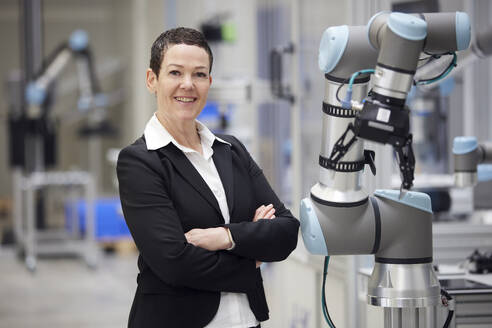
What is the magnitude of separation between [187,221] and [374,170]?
42 cm

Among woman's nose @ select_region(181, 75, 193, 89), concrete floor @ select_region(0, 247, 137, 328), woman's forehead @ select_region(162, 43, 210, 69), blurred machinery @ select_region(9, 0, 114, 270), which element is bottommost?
concrete floor @ select_region(0, 247, 137, 328)

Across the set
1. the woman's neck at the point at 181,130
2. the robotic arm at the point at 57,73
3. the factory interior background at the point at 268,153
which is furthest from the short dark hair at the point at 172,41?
the robotic arm at the point at 57,73

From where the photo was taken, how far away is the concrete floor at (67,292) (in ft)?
16.1

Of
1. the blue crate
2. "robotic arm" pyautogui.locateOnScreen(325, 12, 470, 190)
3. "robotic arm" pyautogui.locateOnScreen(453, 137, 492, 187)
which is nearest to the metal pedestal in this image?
the blue crate

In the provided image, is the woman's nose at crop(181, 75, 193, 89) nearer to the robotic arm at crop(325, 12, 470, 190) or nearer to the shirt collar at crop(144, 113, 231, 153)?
the shirt collar at crop(144, 113, 231, 153)

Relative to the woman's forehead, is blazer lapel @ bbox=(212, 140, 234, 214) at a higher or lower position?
lower

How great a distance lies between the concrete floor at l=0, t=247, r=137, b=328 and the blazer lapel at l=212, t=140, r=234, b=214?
3205 millimetres

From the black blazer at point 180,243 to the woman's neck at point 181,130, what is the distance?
4 centimetres

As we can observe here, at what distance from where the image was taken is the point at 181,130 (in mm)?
Result: 1695

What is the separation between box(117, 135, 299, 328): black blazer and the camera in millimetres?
1571

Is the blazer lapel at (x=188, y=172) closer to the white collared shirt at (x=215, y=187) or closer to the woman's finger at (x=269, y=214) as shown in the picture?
the white collared shirt at (x=215, y=187)

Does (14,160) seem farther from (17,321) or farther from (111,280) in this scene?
(17,321)

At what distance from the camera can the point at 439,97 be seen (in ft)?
11.7

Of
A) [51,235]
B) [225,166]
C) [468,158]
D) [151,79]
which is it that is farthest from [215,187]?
[51,235]
